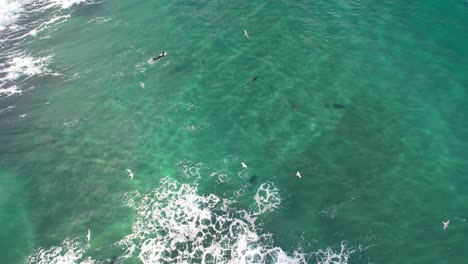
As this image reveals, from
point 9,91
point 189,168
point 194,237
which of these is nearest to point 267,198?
point 194,237

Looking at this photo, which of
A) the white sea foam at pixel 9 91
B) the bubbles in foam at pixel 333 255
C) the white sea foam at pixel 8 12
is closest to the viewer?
the bubbles in foam at pixel 333 255

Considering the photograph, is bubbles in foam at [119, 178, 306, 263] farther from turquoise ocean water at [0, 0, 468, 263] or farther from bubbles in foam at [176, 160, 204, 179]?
bubbles in foam at [176, 160, 204, 179]

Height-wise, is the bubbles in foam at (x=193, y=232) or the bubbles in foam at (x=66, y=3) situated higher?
the bubbles in foam at (x=66, y=3)

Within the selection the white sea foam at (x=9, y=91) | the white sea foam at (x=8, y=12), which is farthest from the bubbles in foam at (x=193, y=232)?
the white sea foam at (x=8, y=12)

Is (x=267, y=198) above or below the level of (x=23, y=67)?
below

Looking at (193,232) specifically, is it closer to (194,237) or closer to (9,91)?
(194,237)

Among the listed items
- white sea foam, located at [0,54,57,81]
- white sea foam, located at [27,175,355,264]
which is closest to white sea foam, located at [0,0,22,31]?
white sea foam, located at [0,54,57,81]

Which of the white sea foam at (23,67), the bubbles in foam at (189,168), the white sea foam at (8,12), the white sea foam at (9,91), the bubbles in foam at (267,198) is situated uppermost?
the white sea foam at (8,12)

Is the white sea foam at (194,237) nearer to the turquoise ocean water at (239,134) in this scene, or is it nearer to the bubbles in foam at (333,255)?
the bubbles in foam at (333,255)

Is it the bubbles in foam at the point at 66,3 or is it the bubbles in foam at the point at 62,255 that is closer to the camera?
the bubbles in foam at the point at 62,255
